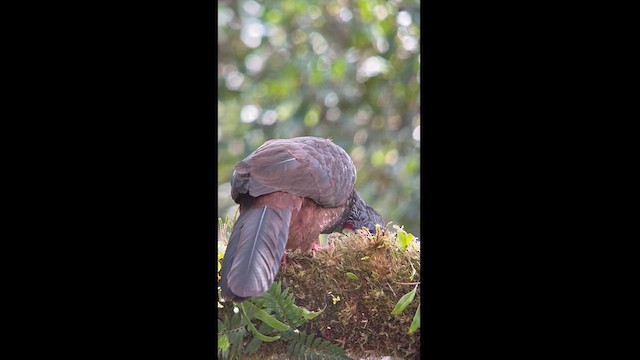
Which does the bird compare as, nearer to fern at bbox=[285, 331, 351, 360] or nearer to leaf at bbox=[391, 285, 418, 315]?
fern at bbox=[285, 331, 351, 360]

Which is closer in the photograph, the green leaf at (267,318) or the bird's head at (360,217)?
the green leaf at (267,318)

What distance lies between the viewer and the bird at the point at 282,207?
190cm

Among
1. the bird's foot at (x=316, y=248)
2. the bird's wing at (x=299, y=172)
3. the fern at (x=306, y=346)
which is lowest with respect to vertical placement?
the fern at (x=306, y=346)

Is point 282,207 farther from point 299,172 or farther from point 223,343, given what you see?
point 223,343

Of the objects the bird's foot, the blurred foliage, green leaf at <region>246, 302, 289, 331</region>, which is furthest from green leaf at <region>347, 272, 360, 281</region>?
the blurred foliage

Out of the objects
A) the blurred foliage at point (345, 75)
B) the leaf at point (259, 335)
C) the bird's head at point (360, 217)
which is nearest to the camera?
the leaf at point (259, 335)

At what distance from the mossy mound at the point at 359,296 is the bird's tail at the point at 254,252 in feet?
0.29

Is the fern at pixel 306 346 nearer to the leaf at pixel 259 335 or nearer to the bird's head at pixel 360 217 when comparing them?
the leaf at pixel 259 335

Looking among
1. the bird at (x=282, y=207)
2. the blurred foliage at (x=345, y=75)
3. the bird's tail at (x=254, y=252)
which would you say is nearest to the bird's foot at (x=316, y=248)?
the bird at (x=282, y=207)

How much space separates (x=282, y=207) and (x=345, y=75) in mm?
1617

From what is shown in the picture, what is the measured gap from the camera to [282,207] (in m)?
2.16
